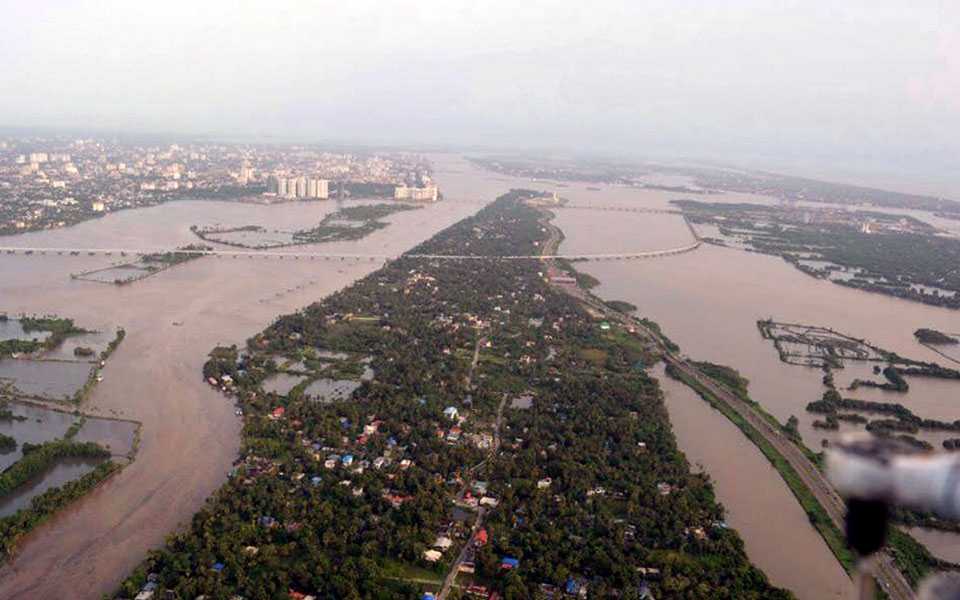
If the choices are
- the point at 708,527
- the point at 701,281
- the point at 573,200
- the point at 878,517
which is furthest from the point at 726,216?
the point at 878,517

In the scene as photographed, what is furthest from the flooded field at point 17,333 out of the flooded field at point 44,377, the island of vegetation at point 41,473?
the island of vegetation at point 41,473

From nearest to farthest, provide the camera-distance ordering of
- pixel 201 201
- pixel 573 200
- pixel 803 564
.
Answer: pixel 803 564
pixel 201 201
pixel 573 200

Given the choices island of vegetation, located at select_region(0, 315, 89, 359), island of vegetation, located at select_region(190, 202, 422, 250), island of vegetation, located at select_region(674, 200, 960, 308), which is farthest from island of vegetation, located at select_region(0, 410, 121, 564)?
island of vegetation, located at select_region(674, 200, 960, 308)

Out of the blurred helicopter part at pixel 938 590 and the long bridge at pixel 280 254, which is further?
the long bridge at pixel 280 254

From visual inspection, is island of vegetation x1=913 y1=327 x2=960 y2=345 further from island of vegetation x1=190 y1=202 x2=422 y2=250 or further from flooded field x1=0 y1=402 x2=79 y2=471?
island of vegetation x1=190 y1=202 x2=422 y2=250

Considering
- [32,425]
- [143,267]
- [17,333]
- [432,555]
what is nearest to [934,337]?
[432,555]

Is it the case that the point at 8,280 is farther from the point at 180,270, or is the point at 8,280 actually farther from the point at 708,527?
the point at 708,527

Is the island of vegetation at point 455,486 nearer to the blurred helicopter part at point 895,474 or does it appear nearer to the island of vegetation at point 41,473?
the island of vegetation at point 41,473
